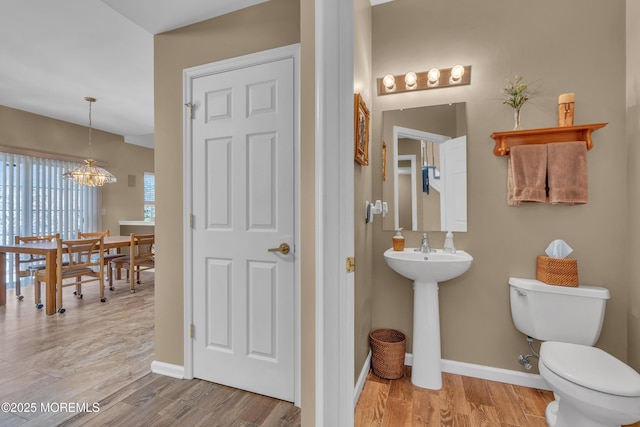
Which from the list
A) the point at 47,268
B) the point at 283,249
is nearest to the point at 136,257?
the point at 47,268

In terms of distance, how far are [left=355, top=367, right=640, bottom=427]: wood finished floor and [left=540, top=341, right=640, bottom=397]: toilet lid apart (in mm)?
455

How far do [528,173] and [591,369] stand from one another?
3.60 ft

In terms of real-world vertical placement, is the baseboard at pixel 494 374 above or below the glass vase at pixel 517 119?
below

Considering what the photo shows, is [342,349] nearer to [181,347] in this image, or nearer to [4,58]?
[181,347]

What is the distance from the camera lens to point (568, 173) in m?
1.85

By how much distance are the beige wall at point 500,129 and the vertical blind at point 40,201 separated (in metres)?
5.19

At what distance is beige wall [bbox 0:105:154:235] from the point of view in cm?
434

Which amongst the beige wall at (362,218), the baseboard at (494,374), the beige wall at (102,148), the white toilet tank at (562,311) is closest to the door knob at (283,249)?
the beige wall at (362,218)

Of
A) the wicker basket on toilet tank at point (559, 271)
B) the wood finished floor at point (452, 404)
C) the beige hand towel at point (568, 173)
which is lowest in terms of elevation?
the wood finished floor at point (452, 404)

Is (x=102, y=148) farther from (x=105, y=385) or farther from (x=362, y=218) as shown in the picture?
(x=362, y=218)

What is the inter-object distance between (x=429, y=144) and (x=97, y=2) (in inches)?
102

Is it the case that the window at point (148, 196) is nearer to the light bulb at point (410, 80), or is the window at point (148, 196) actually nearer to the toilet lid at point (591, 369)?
the light bulb at point (410, 80)

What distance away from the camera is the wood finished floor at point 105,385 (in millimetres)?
1679

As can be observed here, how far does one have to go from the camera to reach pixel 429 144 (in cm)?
225
